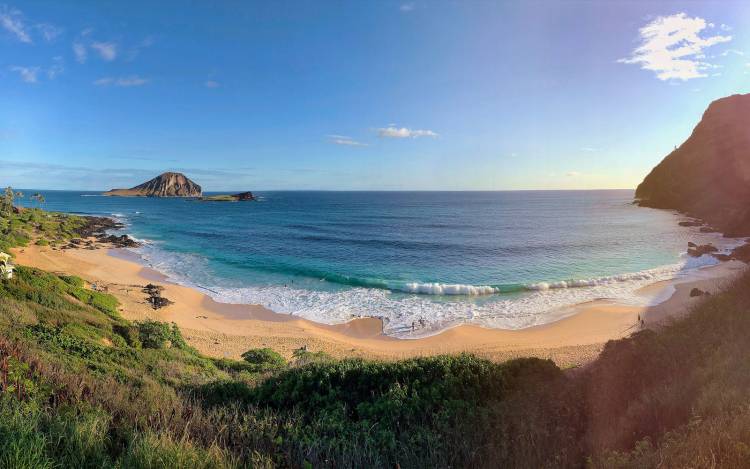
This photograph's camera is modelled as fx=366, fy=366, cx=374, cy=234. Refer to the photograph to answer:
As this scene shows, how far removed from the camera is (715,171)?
2869 inches

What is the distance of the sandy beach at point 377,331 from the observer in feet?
54.9

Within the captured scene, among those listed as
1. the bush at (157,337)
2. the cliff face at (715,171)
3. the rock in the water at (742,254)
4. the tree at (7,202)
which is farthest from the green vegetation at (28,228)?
the cliff face at (715,171)

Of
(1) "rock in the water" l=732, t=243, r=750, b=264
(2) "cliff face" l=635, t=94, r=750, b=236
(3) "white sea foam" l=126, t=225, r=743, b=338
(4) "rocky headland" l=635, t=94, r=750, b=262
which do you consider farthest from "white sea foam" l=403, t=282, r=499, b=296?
(2) "cliff face" l=635, t=94, r=750, b=236

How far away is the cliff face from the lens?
201ft

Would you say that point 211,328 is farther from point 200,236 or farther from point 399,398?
point 200,236

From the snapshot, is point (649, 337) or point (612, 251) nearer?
point (649, 337)

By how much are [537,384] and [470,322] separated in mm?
13690

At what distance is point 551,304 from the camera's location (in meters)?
23.4

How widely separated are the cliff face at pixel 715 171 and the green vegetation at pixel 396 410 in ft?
188

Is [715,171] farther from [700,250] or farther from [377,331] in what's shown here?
[377,331]

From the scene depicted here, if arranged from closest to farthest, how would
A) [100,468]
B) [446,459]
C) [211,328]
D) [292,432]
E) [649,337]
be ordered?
[100,468] → [446,459] → [292,432] → [649,337] → [211,328]

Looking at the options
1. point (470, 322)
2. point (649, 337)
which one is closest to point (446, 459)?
point (649, 337)

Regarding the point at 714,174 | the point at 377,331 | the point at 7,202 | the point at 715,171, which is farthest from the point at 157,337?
the point at 715,171

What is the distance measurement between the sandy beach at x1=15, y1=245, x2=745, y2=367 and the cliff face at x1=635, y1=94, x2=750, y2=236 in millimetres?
41067
